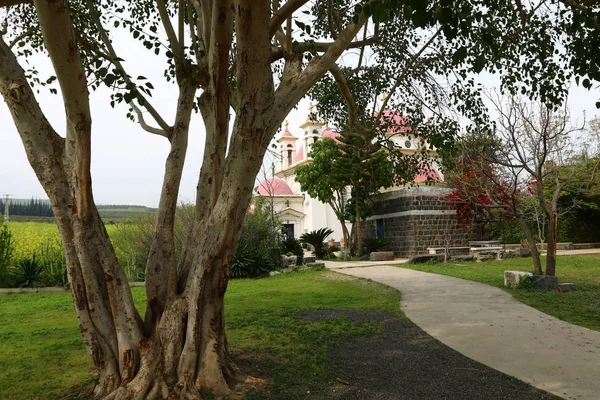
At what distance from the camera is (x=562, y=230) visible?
24.0 m

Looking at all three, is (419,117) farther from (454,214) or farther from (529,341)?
(454,214)

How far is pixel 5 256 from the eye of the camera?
1291 centimetres

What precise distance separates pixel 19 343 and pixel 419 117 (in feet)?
23.8

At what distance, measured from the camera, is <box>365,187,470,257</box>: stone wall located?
21.5 m

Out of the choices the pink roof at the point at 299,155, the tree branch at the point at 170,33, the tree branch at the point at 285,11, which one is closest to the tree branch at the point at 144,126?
the tree branch at the point at 170,33

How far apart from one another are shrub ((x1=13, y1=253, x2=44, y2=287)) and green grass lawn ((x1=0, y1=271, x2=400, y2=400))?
109 centimetres

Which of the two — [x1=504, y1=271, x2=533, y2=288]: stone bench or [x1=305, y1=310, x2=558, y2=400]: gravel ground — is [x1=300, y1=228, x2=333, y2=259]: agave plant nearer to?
[x1=504, y1=271, x2=533, y2=288]: stone bench

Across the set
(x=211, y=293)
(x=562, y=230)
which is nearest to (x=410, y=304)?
(x=211, y=293)

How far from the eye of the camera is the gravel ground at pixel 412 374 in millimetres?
4227

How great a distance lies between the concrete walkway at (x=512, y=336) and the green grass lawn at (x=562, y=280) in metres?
0.35

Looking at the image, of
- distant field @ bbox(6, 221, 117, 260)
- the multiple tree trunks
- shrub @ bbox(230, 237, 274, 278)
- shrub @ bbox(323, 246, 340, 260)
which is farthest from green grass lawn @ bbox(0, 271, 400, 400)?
shrub @ bbox(323, 246, 340, 260)

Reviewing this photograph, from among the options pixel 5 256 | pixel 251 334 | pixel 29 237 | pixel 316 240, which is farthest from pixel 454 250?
pixel 5 256

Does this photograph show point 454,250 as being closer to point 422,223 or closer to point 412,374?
point 422,223

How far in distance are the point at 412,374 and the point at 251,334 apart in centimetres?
251
